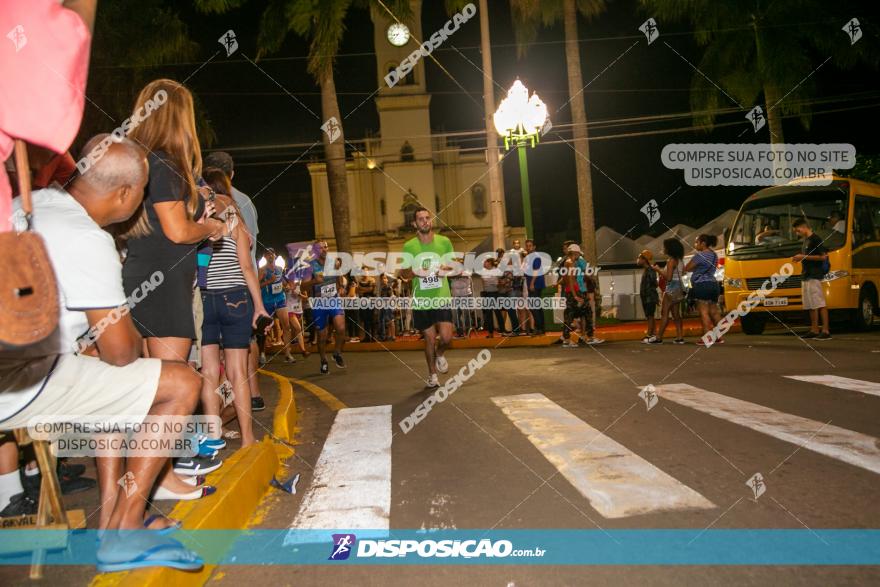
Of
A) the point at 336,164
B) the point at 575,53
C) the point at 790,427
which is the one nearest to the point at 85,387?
the point at 790,427

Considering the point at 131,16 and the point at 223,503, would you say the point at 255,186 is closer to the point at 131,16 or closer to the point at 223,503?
the point at 131,16

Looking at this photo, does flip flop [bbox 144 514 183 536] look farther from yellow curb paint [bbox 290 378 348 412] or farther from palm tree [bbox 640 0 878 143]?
palm tree [bbox 640 0 878 143]

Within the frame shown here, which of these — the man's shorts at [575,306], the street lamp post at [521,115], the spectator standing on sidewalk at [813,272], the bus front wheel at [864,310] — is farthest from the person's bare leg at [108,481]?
the bus front wheel at [864,310]

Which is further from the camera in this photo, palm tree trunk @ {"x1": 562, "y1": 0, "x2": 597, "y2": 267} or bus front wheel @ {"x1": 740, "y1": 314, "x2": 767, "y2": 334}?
palm tree trunk @ {"x1": 562, "y1": 0, "x2": 597, "y2": 267}

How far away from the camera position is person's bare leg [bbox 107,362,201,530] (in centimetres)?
312

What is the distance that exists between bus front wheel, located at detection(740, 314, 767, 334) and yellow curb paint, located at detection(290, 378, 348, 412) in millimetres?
9892

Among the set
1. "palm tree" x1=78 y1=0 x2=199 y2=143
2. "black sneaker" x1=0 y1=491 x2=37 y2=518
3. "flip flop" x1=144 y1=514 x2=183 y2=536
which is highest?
"palm tree" x1=78 y1=0 x2=199 y2=143

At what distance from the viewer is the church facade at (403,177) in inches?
1786

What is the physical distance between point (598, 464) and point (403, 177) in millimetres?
42711

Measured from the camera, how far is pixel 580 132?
2180 cm

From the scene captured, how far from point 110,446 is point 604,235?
25183 mm

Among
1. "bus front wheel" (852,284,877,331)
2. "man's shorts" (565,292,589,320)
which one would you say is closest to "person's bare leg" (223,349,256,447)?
"man's shorts" (565,292,589,320)

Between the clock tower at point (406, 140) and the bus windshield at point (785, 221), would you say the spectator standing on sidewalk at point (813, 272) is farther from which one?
the clock tower at point (406, 140)

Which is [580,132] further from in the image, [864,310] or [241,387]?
[241,387]
